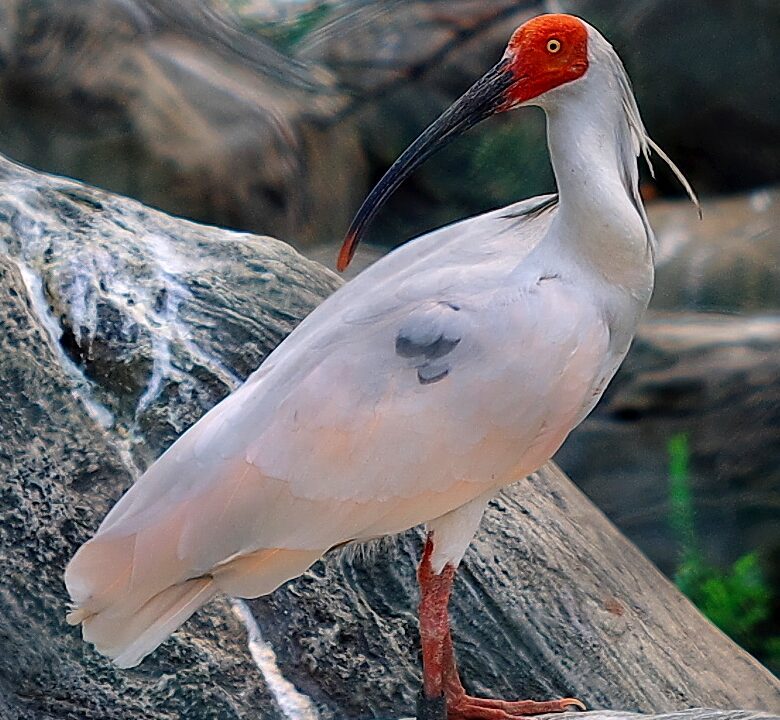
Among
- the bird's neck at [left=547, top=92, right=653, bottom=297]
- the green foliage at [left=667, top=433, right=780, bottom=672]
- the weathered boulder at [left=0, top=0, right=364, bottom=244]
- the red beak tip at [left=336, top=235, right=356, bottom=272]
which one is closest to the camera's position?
the bird's neck at [left=547, top=92, right=653, bottom=297]

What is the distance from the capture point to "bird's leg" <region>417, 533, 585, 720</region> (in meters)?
2.86

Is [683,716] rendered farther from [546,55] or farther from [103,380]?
[103,380]

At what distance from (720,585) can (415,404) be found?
136 inches

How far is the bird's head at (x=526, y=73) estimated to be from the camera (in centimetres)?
268

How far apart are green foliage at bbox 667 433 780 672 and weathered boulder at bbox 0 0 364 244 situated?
2.10 metres

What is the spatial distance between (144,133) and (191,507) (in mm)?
3537

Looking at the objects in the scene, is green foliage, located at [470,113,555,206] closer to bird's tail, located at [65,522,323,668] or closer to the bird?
the bird

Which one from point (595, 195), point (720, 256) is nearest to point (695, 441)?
point (720, 256)

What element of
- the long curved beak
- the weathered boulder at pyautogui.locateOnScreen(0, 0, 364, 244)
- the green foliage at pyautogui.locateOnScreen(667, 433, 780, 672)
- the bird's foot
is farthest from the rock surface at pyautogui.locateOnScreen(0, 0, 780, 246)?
the bird's foot

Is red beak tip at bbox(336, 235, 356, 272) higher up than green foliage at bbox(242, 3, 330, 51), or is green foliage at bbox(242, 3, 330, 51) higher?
red beak tip at bbox(336, 235, 356, 272)

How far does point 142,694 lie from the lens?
308 cm

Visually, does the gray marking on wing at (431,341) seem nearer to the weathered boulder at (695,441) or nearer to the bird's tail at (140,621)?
the bird's tail at (140,621)

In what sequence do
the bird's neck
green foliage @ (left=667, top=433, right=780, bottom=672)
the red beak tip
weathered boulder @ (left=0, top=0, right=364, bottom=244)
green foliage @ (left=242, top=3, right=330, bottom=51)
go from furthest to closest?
green foliage @ (left=242, top=3, right=330, bottom=51) → weathered boulder @ (left=0, top=0, right=364, bottom=244) → green foliage @ (left=667, top=433, right=780, bottom=672) → the red beak tip → the bird's neck

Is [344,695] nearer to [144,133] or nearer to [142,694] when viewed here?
[142,694]
